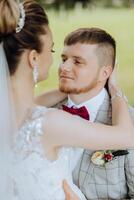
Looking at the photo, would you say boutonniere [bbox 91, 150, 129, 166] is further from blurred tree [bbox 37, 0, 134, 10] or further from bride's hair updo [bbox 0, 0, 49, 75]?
blurred tree [bbox 37, 0, 134, 10]

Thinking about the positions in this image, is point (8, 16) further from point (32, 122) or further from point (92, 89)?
point (92, 89)

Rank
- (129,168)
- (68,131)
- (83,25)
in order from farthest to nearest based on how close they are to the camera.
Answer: (83,25), (129,168), (68,131)

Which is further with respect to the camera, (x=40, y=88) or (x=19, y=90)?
(x=40, y=88)

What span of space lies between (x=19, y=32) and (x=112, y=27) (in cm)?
90

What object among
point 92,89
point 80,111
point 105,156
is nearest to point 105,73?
point 92,89

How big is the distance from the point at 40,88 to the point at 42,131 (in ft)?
2.82

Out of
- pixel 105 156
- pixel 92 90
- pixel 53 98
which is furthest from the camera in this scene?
pixel 53 98

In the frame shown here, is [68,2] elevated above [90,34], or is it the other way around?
[68,2]

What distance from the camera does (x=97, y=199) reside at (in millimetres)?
1873

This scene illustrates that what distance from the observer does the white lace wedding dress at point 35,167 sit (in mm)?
1566

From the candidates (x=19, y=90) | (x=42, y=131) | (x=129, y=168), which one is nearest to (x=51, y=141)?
(x=42, y=131)

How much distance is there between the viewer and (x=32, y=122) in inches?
61.6

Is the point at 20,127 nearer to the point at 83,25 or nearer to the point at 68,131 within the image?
the point at 68,131

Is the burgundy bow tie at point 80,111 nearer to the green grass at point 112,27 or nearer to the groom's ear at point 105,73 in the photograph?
the groom's ear at point 105,73
